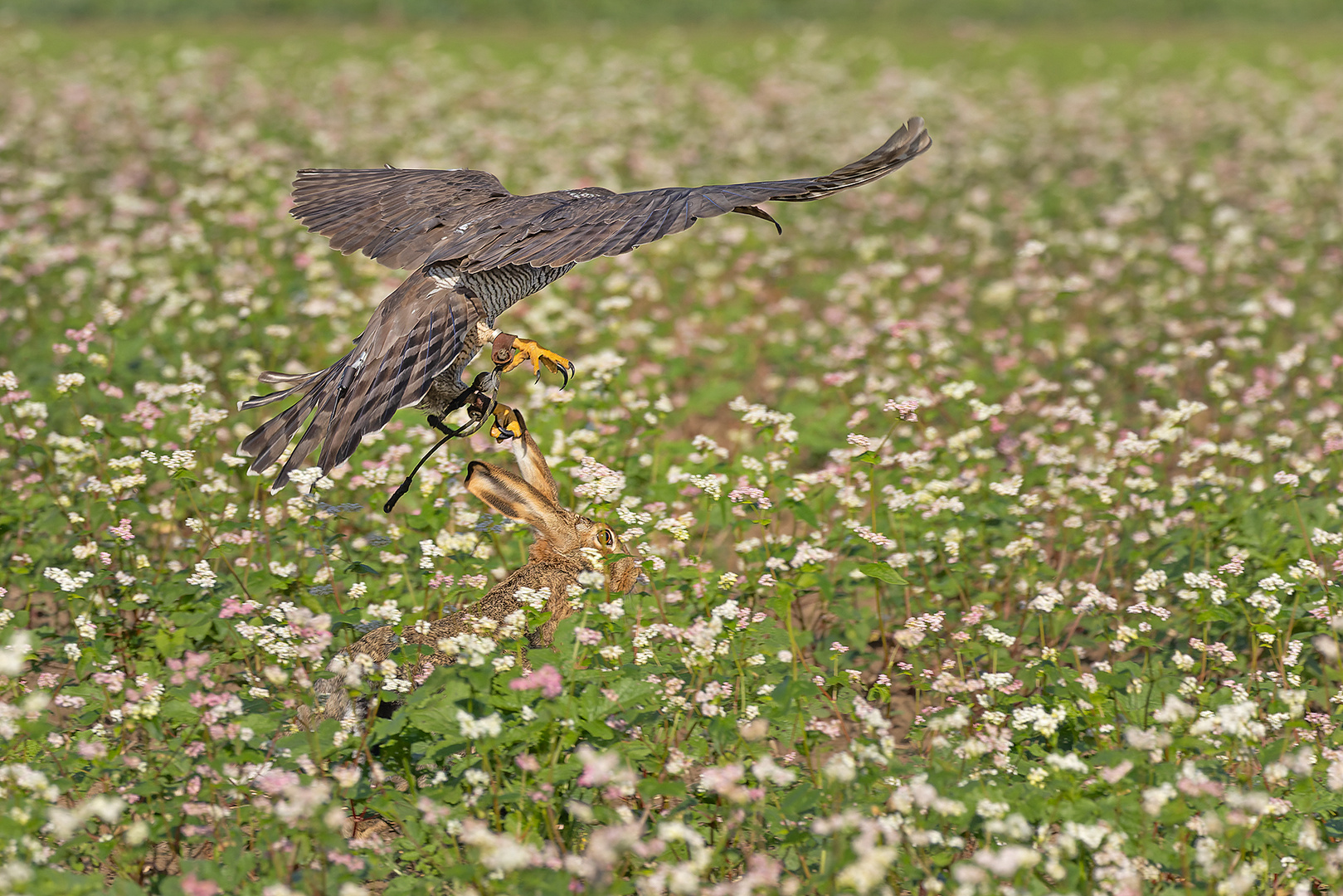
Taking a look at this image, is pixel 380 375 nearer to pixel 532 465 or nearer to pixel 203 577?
pixel 532 465

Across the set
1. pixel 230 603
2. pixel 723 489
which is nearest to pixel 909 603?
pixel 723 489

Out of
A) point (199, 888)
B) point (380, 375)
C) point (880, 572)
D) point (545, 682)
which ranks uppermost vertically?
point (380, 375)

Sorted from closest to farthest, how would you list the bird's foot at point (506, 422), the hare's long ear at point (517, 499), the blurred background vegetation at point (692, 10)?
the bird's foot at point (506, 422), the hare's long ear at point (517, 499), the blurred background vegetation at point (692, 10)

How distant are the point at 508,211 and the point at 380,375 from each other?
2.57 feet

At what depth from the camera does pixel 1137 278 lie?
968cm

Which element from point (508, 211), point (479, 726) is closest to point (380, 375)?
point (508, 211)

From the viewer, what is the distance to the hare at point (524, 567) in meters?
3.99

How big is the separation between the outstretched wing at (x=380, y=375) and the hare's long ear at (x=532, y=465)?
51 cm

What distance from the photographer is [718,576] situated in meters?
4.72

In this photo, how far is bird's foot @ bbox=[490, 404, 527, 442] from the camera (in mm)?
3910

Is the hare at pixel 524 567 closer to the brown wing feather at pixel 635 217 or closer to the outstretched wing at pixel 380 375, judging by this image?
the outstretched wing at pixel 380 375

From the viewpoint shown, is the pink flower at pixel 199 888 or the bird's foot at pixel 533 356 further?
Answer: the bird's foot at pixel 533 356

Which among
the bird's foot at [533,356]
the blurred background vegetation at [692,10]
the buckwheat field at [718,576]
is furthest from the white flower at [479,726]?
the blurred background vegetation at [692,10]

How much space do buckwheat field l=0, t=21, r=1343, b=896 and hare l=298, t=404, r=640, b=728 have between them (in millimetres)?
111
